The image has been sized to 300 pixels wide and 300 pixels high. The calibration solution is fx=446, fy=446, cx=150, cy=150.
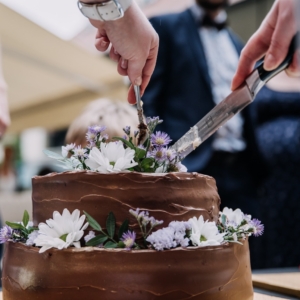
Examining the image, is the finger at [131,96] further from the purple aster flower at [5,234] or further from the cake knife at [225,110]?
the purple aster flower at [5,234]

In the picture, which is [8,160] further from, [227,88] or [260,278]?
[260,278]

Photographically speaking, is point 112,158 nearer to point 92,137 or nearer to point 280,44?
point 92,137

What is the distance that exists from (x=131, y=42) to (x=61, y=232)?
335 mm

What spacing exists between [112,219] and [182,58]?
107cm

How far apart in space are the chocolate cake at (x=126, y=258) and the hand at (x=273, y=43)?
0.41 meters

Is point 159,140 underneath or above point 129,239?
above

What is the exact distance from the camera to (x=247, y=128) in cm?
172

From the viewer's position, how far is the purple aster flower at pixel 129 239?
641 millimetres

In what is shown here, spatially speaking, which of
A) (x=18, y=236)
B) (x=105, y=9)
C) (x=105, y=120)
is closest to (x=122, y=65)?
(x=105, y=9)

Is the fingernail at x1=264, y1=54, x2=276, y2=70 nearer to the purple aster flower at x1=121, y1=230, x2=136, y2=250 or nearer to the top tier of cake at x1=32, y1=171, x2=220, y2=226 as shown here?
the top tier of cake at x1=32, y1=171, x2=220, y2=226

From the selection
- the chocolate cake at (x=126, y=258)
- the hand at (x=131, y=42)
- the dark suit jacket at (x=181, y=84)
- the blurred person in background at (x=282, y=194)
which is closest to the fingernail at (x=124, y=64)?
the hand at (x=131, y=42)

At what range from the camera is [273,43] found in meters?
1.05

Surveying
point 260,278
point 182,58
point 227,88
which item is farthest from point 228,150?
point 260,278

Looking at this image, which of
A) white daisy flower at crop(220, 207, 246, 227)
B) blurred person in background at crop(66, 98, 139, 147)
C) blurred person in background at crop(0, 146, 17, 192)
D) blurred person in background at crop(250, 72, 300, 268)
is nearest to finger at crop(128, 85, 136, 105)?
white daisy flower at crop(220, 207, 246, 227)
